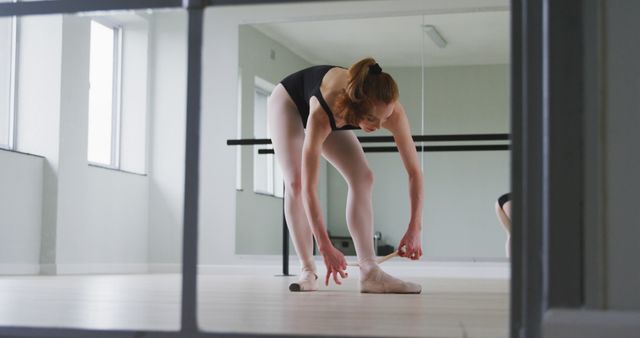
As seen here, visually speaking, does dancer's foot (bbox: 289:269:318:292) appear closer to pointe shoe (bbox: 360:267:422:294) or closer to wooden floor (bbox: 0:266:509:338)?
pointe shoe (bbox: 360:267:422:294)

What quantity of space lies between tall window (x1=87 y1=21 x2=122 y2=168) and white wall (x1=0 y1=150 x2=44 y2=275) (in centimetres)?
94

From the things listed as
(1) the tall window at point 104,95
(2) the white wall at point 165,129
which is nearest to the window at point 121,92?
(1) the tall window at point 104,95

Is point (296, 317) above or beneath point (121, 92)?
beneath

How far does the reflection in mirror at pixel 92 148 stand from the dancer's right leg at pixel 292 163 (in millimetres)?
1774

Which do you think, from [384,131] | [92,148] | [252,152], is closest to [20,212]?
[92,148]

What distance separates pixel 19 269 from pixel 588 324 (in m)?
5.81

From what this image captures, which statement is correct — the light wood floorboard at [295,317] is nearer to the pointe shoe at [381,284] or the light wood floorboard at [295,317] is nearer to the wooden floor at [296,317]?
the wooden floor at [296,317]

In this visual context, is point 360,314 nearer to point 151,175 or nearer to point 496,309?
point 496,309

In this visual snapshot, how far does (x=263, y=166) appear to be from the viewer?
8117mm

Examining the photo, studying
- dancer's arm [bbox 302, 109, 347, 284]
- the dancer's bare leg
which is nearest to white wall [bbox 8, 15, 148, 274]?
the dancer's bare leg

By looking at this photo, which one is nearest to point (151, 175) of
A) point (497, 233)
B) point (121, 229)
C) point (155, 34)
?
point (121, 229)

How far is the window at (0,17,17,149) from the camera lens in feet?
21.1

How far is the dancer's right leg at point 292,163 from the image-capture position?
11.7 ft

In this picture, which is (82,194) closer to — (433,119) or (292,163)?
(433,119)
